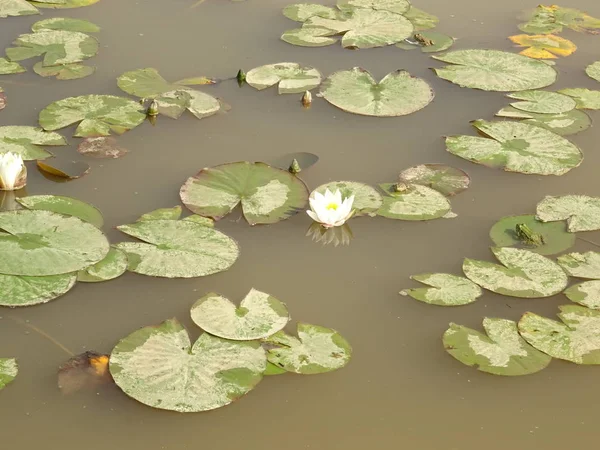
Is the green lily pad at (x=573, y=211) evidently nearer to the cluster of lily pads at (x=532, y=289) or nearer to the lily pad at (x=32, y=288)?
the cluster of lily pads at (x=532, y=289)

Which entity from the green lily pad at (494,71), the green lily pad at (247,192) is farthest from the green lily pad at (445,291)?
the green lily pad at (494,71)

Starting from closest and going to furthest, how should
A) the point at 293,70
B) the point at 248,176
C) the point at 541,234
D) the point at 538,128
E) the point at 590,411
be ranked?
the point at 590,411
the point at 541,234
the point at 248,176
the point at 538,128
the point at 293,70

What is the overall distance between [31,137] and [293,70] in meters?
1.39

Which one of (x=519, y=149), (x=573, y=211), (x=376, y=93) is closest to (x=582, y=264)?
(x=573, y=211)

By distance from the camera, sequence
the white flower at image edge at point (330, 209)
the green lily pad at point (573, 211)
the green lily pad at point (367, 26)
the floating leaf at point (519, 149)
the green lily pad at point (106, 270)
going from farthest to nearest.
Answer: the green lily pad at point (367, 26)
the floating leaf at point (519, 149)
the green lily pad at point (573, 211)
the white flower at image edge at point (330, 209)
the green lily pad at point (106, 270)

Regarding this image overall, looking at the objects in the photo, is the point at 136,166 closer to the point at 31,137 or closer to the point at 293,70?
the point at 31,137

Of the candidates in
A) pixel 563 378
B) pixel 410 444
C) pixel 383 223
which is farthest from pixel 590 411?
pixel 383 223

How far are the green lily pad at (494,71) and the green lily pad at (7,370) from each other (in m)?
2.68

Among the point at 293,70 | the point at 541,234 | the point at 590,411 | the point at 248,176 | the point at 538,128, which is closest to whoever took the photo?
the point at 590,411

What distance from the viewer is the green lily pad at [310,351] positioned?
2453mm

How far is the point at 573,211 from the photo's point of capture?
3227 millimetres

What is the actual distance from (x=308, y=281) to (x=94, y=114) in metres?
1.47

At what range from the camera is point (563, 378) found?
2.51m

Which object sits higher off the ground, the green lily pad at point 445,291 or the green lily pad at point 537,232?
the green lily pad at point 537,232
